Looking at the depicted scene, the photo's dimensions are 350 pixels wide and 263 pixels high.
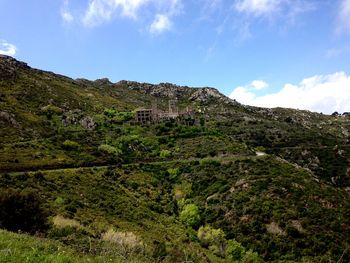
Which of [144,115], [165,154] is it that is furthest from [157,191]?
[144,115]

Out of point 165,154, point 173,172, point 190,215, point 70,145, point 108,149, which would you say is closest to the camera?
point 190,215

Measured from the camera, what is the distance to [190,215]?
232 feet

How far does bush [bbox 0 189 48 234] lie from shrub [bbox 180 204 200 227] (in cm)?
4457

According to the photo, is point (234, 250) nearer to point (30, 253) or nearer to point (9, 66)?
point (30, 253)

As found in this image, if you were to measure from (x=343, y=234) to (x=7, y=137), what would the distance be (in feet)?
235

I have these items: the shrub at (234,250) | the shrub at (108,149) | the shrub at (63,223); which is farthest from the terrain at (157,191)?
the shrub at (108,149)

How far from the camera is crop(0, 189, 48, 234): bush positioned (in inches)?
957

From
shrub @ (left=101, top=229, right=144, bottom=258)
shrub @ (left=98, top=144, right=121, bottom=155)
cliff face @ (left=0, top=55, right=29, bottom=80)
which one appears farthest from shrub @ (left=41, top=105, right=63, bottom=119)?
shrub @ (left=101, top=229, right=144, bottom=258)

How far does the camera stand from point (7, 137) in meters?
93.9

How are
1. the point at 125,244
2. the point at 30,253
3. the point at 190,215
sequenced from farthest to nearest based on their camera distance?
the point at 190,215 → the point at 125,244 → the point at 30,253

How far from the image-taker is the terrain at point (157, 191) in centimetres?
2798

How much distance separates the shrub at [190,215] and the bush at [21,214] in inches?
1755

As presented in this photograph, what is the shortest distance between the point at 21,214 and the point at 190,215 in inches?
1905

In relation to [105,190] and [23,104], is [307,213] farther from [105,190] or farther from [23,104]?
[23,104]
